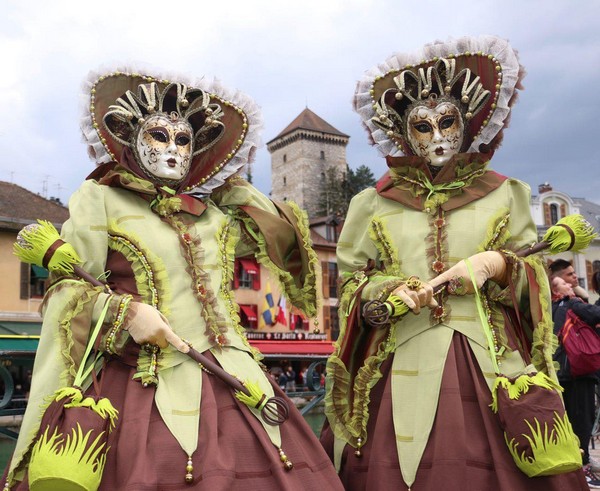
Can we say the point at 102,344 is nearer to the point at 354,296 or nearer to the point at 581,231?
the point at 354,296

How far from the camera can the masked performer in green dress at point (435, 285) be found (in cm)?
308

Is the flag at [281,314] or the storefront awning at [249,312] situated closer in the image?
the storefront awning at [249,312]

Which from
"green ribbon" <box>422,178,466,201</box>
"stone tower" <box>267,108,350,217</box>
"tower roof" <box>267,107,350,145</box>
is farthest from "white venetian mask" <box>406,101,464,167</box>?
"tower roof" <box>267,107,350,145</box>

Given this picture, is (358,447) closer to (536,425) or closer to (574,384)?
(536,425)

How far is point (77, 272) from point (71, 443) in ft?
2.61

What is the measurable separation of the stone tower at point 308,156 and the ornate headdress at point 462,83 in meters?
72.7

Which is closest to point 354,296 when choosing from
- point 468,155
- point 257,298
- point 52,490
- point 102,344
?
point 468,155

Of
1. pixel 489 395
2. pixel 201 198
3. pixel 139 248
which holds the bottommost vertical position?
pixel 489 395

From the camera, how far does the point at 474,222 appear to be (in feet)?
11.4

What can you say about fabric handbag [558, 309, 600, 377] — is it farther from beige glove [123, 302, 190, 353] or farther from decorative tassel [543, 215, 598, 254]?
beige glove [123, 302, 190, 353]

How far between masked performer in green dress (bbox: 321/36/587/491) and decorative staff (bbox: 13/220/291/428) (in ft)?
1.82

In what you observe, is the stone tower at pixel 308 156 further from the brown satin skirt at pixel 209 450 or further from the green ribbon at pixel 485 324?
the brown satin skirt at pixel 209 450

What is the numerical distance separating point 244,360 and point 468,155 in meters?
1.55

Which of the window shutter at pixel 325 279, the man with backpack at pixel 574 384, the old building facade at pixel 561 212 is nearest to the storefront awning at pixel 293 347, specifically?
the window shutter at pixel 325 279
